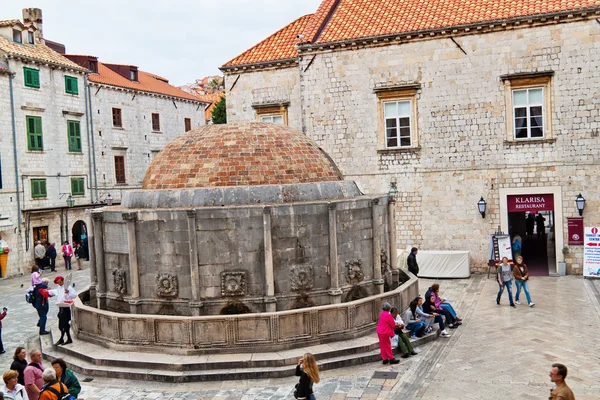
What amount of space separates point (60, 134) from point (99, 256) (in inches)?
810

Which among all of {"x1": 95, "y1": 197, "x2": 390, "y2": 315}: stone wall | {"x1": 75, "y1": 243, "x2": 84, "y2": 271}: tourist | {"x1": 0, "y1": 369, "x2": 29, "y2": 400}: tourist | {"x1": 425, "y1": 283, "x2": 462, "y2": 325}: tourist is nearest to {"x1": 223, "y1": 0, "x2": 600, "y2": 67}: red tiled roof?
{"x1": 75, "y1": 243, "x2": 84, "y2": 271}: tourist

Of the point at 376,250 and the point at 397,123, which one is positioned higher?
the point at 397,123

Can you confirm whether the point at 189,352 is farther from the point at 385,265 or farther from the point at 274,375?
the point at 385,265

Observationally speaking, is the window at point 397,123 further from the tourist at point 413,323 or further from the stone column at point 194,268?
the stone column at point 194,268

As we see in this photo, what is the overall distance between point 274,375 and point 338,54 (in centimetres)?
1694

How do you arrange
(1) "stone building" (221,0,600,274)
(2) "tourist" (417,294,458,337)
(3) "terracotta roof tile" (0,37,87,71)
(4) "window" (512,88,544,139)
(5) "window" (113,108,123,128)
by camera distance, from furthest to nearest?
(5) "window" (113,108,123,128) → (3) "terracotta roof tile" (0,37,87,71) → (4) "window" (512,88,544,139) → (1) "stone building" (221,0,600,274) → (2) "tourist" (417,294,458,337)

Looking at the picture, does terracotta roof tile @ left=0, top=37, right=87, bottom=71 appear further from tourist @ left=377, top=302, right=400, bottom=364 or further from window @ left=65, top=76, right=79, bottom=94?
tourist @ left=377, top=302, right=400, bottom=364

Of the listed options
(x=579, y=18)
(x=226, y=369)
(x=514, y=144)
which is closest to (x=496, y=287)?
(x=514, y=144)

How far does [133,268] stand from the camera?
13.4 meters

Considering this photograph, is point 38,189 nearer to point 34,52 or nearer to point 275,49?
point 34,52

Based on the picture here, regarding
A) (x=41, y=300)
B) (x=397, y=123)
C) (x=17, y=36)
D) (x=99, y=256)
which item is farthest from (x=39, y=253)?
(x=397, y=123)

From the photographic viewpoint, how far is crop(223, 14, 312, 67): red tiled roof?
1108 inches

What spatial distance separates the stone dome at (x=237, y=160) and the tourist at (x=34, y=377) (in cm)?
590

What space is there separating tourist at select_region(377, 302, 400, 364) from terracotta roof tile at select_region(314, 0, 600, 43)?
49.7 feet
